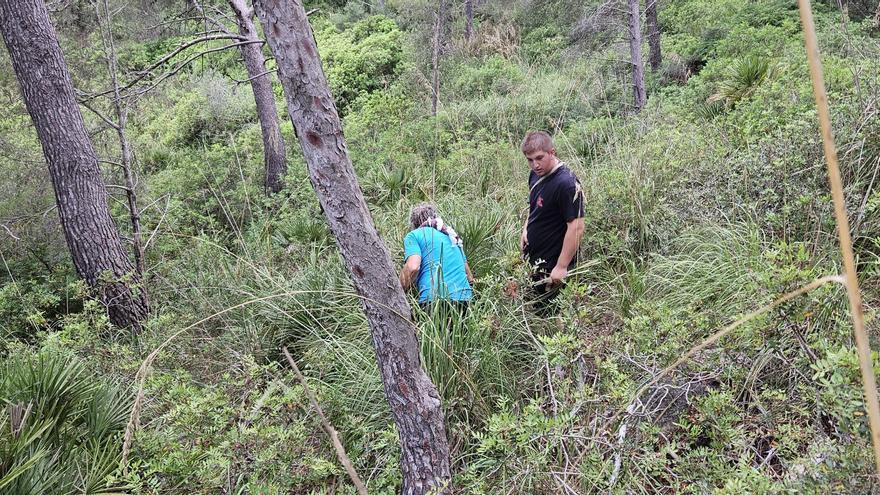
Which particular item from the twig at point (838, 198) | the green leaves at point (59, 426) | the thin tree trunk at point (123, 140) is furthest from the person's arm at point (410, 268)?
the twig at point (838, 198)

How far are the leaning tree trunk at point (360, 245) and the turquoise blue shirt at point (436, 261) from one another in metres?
1.33

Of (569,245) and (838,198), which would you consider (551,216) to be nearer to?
(569,245)

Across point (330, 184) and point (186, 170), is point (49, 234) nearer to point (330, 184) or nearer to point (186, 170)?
point (186, 170)

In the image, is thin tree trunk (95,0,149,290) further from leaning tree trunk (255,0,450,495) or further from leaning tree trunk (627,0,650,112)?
leaning tree trunk (627,0,650,112)

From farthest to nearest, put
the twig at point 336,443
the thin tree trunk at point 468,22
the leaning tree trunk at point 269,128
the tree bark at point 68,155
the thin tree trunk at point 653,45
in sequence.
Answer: the thin tree trunk at point 468,22, the thin tree trunk at point 653,45, the leaning tree trunk at point 269,128, the tree bark at point 68,155, the twig at point 336,443

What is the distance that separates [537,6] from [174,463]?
17.5m

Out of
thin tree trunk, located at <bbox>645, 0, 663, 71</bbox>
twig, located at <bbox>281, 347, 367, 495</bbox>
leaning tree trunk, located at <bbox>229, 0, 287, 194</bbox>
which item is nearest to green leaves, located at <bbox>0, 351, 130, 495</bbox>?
twig, located at <bbox>281, 347, 367, 495</bbox>

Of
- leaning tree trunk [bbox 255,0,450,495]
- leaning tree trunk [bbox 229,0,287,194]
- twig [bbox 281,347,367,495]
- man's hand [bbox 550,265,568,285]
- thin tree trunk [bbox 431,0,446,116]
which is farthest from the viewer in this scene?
leaning tree trunk [bbox 229,0,287,194]

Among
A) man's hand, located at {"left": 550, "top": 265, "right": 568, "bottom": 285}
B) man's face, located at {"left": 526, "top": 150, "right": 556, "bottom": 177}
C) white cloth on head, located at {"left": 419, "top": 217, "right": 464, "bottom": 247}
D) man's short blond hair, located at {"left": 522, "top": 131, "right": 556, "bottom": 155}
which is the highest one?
man's short blond hair, located at {"left": 522, "top": 131, "right": 556, "bottom": 155}

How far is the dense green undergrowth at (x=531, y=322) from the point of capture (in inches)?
89.6

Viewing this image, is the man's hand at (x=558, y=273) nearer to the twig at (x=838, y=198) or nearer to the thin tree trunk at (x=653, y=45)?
the twig at (x=838, y=198)

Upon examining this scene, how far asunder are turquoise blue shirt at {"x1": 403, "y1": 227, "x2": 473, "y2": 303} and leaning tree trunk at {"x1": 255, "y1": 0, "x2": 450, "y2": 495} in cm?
133

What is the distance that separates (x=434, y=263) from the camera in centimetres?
396

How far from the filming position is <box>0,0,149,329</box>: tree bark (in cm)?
568
